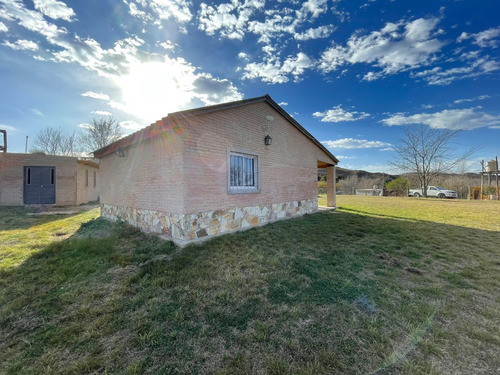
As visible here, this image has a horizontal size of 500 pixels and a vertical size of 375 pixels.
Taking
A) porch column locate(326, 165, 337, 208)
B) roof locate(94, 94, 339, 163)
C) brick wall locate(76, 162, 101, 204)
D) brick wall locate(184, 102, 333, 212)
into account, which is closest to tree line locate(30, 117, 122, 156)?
brick wall locate(76, 162, 101, 204)

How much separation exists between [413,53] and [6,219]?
18807 mm

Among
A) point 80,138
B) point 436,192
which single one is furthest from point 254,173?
point 80,138

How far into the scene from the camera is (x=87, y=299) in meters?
2.75

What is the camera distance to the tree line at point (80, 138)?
1121 inches

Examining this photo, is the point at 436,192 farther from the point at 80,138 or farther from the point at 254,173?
the point at 80,138

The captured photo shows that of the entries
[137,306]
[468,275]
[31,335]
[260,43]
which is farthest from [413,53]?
[31,335]

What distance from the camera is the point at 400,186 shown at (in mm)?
26062

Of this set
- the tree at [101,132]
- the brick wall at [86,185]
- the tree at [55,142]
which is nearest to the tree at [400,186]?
the brick wall at [86,185]

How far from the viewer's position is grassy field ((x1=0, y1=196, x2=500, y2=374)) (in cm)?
179

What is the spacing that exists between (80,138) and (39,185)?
22.7 m

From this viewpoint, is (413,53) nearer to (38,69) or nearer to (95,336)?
(95,336)

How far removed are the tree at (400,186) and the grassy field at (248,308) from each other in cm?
2506

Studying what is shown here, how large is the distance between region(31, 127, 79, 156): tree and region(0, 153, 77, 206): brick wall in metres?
23.1

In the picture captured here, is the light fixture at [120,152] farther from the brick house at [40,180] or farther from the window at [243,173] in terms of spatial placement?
the brick house at [40,180]
